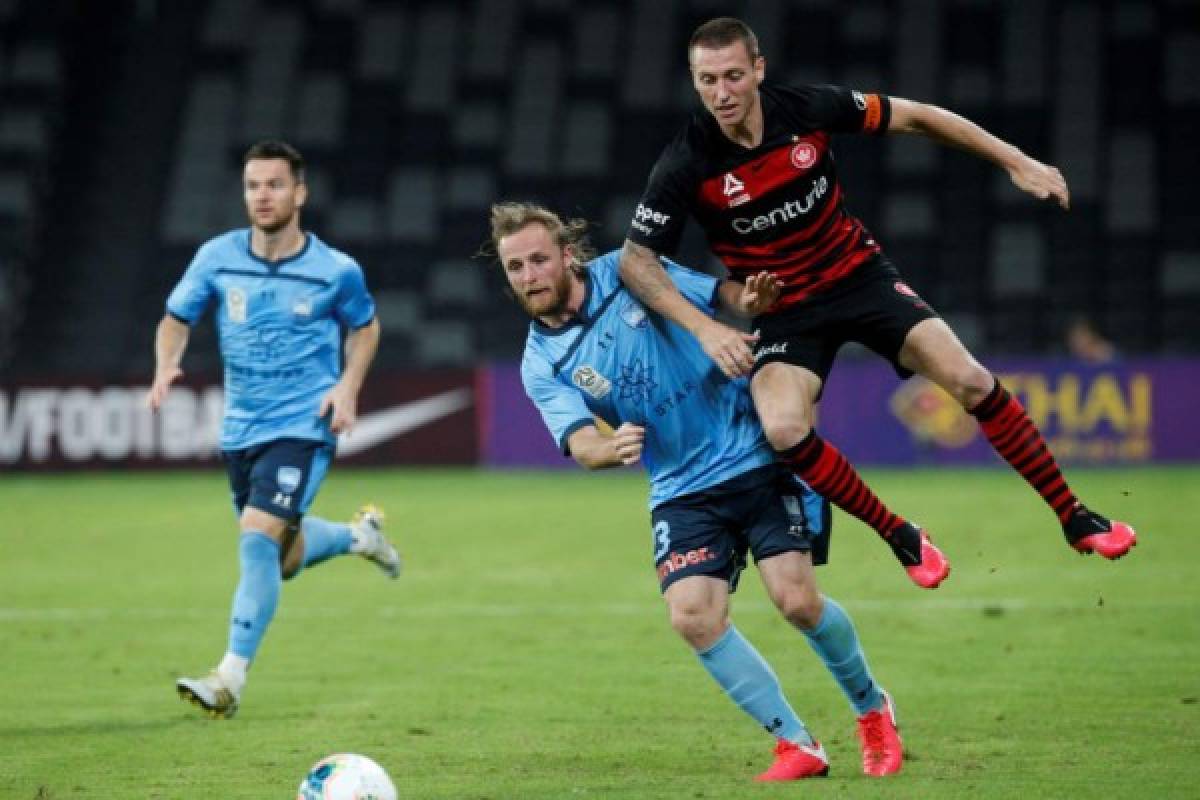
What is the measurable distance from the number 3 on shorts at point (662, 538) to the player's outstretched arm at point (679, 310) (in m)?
0.55

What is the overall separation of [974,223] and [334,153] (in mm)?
8807

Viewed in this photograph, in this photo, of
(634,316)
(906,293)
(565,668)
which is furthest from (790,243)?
(565,668)

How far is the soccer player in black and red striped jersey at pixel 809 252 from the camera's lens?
652 centimetres

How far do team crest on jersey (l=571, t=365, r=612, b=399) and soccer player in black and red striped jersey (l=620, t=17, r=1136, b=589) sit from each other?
0.97 ft

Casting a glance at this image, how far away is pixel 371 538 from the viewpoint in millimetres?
9602

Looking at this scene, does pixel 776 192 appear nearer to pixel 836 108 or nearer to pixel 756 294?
pixel 836 108

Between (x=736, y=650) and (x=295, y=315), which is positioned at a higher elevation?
(x=295, y=315)

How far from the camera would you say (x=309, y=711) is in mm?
7734

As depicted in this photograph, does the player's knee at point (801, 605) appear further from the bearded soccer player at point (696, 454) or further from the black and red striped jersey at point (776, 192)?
the black and red striped jersey at point (776, 192)

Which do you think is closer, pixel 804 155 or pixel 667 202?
pixel 667 202

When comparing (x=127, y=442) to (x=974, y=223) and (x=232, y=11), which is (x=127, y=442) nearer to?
(x=232, y=11)

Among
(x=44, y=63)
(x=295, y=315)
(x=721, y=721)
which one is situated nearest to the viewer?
(x=721, y=721)

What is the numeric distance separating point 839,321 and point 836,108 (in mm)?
741

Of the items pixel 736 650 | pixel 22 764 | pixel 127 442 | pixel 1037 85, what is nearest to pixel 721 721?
pixel 736 650
